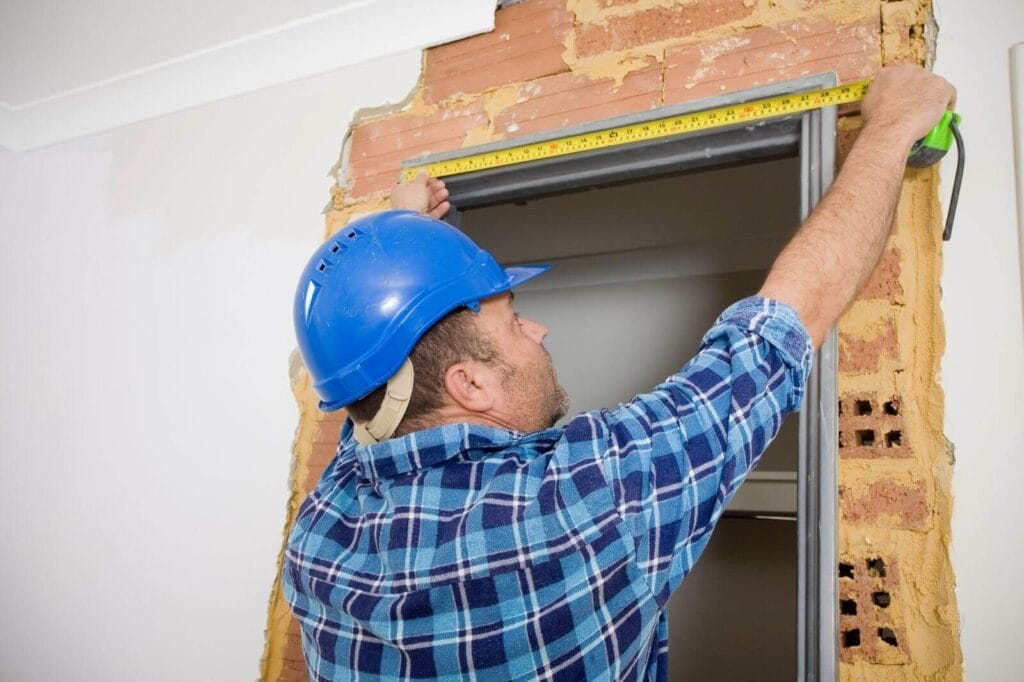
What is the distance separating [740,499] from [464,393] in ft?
6.32

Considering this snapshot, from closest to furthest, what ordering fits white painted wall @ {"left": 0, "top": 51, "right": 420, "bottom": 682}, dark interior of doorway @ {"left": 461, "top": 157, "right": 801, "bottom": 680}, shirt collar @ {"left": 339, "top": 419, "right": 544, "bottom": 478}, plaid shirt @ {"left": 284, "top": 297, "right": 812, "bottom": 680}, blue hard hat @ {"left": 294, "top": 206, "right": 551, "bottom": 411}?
1. plaid shirt @ {"left": 284, "top": 297, "right": 812, "bottom": 680}
2. shirt collar @ {"left": 339, "top": 419, "right": 544, "bottom": 478}
3. blue hard hat @ {"left": 294, "top": 206, "right": 551, "bottom": 411}
4. white painted wall @ {"left": 0, "top": 51, "right": 420, "bottom": 682}
5. dark interior of doorway @ {"left": 461, "top": 157, "right": 801, "bottom": 680}

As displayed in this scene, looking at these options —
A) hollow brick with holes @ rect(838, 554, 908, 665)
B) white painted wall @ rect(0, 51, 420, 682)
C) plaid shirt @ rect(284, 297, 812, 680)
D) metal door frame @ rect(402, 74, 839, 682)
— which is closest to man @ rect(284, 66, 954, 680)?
plaid shirt @ rect(284, 297, 812, 680)

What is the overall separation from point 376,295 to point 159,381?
1.47m

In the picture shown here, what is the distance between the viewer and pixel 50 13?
215 centimetres

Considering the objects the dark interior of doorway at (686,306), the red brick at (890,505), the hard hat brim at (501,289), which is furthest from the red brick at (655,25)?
the red brick at (890,505)

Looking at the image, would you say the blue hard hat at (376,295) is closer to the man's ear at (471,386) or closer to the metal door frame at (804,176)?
the man's ear at (471,386)

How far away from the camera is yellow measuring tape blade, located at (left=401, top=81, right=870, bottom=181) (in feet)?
4.22

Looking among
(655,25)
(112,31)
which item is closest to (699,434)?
(655,25)

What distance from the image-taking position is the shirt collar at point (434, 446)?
1005 millimetres

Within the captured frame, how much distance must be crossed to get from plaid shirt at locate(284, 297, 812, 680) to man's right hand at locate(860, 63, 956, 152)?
0.45 m

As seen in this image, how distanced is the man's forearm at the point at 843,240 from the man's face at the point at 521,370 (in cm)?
41

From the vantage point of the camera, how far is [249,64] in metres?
2.23

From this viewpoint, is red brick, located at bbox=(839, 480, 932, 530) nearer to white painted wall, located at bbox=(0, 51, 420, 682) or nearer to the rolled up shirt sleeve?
the rolled up shirt sleeve

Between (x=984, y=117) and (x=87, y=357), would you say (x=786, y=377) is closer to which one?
(x=984, y=117)
